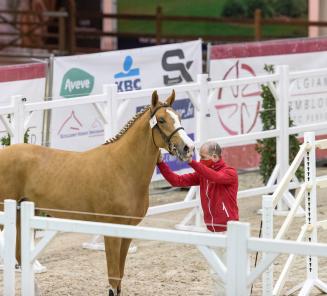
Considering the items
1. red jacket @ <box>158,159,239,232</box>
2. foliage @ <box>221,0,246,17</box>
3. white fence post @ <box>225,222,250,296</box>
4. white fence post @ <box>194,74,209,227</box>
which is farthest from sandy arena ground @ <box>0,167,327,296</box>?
foliage @ <box>221,0,246,17</box>

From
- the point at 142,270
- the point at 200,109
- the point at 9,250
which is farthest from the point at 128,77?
the point at 9,250

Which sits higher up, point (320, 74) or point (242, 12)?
point (242, 12)

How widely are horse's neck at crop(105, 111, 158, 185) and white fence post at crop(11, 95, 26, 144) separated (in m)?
1.90

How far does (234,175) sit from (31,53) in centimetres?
1483

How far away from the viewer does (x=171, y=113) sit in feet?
28.6

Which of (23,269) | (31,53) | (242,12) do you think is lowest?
(23,269)

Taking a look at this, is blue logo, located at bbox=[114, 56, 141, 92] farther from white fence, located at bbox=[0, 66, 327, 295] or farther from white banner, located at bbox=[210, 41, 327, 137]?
white banner, located at bbox=[210, 41, 327, 137]

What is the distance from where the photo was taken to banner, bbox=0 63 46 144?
1188cm

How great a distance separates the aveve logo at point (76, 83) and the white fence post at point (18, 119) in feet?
6.55

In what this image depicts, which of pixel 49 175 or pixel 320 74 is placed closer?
pixel 49 175

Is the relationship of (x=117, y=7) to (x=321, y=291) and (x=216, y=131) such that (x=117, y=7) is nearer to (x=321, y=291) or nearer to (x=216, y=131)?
(x=216, y=131)

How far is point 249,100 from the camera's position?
15.3 metres

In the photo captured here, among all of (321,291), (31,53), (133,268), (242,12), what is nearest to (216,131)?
(133,268)

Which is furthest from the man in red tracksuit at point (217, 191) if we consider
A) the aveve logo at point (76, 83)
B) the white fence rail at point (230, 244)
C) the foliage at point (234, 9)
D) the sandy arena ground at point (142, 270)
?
the foliage at point (234, 9)
